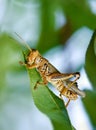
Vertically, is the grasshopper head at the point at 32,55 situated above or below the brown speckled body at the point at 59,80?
above

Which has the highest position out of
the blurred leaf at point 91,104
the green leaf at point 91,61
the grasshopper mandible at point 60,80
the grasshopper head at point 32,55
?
the grasshopper head at point 32,55

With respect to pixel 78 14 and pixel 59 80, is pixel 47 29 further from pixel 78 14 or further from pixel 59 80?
pixel 59 80

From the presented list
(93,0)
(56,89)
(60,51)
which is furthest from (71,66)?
(93,0)

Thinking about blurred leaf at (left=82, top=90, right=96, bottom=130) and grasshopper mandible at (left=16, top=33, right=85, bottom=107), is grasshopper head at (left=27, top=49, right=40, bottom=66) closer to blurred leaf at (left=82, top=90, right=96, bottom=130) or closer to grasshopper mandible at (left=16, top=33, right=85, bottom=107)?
grasshopper mandible at (left=16, top=33, right=85, bottom=107)

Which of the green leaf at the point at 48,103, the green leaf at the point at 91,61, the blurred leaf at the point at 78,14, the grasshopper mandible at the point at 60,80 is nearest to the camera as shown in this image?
the green leaf at the point at 48,103

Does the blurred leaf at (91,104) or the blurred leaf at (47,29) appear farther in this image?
the blurred leaf at (47,29)

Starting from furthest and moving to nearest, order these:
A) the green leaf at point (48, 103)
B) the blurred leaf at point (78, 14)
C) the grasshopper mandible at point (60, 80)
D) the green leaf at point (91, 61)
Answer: the grasshopper mandible at point (60, 80) → the blurred leaf at point (78, 14) → the green leaf at point (91, 61) → the green leaf at point (48, 103)

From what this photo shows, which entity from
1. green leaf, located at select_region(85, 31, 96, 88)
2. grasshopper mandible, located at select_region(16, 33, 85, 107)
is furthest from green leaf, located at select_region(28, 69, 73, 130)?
grasshopper mandible, located at select_region(16, 33, 85, 107)

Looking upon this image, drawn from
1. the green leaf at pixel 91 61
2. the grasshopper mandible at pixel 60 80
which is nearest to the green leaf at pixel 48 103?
the green leaf at pixel 91 61

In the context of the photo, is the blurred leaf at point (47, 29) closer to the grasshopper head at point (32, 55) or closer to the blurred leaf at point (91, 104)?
the grasshopper head at point (32, 55)
